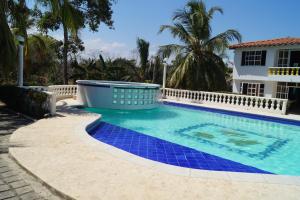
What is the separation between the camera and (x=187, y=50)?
21.5m

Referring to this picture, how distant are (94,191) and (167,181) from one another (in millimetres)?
1319

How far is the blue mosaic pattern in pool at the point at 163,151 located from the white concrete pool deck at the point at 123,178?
49.5 inches

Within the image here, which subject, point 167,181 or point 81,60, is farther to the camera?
point 81,60

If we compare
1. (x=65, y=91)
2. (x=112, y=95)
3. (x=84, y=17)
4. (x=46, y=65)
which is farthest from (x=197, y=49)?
(x=46, y=65)

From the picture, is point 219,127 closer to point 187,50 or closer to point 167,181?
point 167,181

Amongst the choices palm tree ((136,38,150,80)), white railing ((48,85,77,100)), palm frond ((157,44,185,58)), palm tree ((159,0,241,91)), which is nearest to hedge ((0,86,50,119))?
white railing ((48,85,77,100))

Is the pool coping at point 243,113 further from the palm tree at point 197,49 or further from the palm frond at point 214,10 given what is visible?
the palm frond at point 214,10

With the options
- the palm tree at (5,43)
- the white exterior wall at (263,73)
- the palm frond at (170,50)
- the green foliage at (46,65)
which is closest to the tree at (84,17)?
the green foliage at (46,65)

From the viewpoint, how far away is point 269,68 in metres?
20.5

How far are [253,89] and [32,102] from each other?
56.8 feet

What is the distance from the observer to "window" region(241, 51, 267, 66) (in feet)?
69.4

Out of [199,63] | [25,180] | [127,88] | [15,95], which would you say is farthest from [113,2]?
[25,180]

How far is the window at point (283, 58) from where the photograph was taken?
20.4 meters

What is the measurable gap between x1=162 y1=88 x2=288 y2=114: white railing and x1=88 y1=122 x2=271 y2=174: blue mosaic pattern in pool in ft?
29.7
